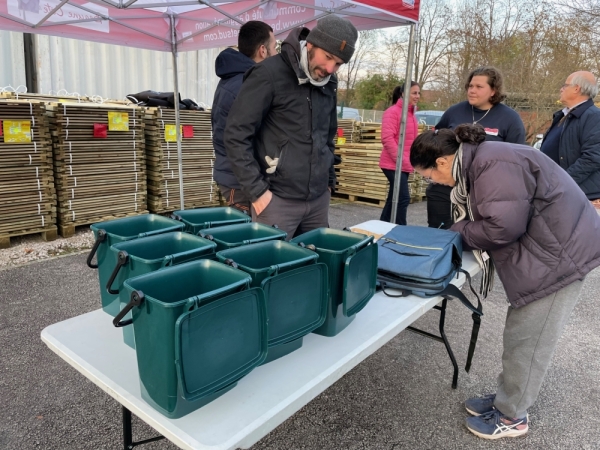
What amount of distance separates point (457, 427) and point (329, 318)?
140cm

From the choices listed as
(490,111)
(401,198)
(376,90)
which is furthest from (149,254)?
(376,90)

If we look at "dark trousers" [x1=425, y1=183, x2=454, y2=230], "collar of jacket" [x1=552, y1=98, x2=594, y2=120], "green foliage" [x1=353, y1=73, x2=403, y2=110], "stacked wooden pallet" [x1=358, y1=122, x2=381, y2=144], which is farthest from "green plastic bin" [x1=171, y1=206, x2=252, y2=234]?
"green foliage" [x1=353, y1=73, x2=403, y2=110]

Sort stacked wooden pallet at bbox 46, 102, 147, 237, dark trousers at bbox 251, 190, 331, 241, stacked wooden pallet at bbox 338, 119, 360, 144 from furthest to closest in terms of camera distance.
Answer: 1. stacked wooden pallet at bbox 338, 119, 360, 144
2. stacked wooden pallet at bbox 46, 102, 147, 237
3. dark trousers at bbox 251, 190, 331, 241

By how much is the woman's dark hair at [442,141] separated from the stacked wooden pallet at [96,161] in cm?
420

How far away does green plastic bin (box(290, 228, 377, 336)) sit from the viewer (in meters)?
1.42

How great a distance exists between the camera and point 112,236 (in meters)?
1.42

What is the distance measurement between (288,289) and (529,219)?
1.20 meters

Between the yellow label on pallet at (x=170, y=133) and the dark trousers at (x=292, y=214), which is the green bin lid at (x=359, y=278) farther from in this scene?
the yellow label on pallet at (x=170, y=133)

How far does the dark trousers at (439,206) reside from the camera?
3.35m

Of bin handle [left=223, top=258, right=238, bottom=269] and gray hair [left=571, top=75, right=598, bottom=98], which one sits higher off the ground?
gray hair [left=571, top=75, right=598, bottom=98]

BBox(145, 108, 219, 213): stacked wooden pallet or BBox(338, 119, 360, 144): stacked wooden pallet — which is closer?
BBox(145, 108, 219, 213): stacked wooden pallet

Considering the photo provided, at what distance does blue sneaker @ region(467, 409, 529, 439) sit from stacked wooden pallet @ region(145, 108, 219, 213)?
4749 millimetres

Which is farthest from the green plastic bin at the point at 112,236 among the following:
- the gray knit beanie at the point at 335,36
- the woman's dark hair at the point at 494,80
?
the woman's dark hair at the point at 494,80

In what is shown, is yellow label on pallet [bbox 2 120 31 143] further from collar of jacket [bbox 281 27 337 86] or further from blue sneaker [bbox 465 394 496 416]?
blue sneaker [bbox 465 394 496 416]
